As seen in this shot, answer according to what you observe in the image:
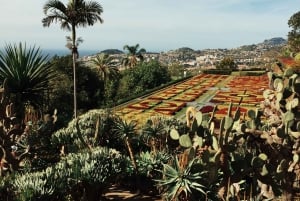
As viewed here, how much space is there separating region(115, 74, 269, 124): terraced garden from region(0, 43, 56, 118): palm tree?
13853 millimetres

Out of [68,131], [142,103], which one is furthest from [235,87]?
[68,131]

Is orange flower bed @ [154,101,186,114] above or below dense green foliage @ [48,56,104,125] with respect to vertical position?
below

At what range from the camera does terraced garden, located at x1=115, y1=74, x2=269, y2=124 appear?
2928cm

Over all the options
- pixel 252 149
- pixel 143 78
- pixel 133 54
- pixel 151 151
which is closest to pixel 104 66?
pixel 143 78

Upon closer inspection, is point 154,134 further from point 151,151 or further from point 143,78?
point 143,78

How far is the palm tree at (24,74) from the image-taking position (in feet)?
38.6

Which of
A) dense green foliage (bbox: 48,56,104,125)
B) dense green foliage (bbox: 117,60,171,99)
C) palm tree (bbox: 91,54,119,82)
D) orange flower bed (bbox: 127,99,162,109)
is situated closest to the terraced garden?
orange flower bed (bbox: 127,99,162,109)

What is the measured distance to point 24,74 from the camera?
11.9m

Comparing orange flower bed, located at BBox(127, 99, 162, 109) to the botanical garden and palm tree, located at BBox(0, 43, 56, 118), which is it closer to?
the botanical garden

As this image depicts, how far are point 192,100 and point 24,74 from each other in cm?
2505

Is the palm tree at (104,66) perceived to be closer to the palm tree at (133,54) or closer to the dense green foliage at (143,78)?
the dense green foliage at (143,78)

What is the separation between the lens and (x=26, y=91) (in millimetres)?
11797

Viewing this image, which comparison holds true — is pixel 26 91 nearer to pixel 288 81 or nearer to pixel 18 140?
pixel 18 140

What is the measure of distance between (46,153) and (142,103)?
22.0 m
